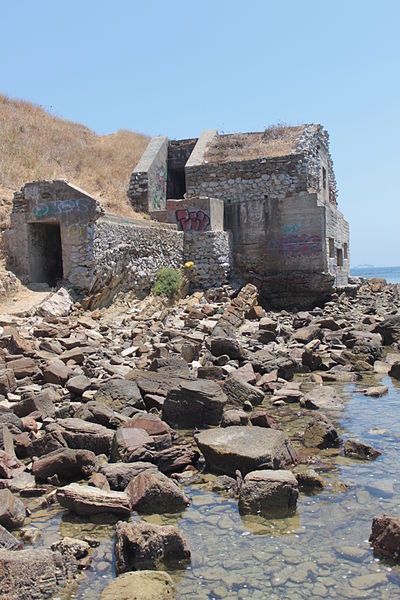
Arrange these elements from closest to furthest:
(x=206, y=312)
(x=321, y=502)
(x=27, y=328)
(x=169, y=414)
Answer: (x=321, y=502), (x=169, y=414), (x=27, y=328), (x=206, y=312)

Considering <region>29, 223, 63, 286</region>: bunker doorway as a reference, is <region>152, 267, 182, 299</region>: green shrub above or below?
below

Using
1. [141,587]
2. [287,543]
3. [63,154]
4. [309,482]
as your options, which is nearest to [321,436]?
[309,482]

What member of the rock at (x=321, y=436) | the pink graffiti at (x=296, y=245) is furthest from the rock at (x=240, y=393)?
the pink graffiti at (x=296, y=245)

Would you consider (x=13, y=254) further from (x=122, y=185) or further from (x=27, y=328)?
(x=122, y=185)

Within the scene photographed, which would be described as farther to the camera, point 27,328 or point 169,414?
point 27,328

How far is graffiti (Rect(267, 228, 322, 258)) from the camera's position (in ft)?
66.8

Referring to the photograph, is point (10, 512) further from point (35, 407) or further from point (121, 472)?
point (35, 407)

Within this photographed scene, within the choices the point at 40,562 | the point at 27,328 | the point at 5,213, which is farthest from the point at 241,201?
the point at 40,562

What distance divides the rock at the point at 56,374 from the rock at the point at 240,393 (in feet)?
8.49

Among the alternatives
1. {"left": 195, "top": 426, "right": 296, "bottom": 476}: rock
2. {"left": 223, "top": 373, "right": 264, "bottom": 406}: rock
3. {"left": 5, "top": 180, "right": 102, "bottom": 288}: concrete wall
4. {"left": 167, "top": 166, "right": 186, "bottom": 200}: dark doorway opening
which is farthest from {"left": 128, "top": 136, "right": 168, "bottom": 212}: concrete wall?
{"left": 195, "top": 426, "right": 296, "bottom": 476}: rock

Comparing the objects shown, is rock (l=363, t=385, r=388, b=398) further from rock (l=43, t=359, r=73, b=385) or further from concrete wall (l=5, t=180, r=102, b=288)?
concrete wall (l=5, t=180, r=102, b=288)

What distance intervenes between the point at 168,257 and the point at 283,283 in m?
4.66

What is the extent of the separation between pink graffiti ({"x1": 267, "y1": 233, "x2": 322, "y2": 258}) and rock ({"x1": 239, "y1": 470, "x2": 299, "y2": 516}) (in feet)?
52.2

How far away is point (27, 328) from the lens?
40.9 feet
